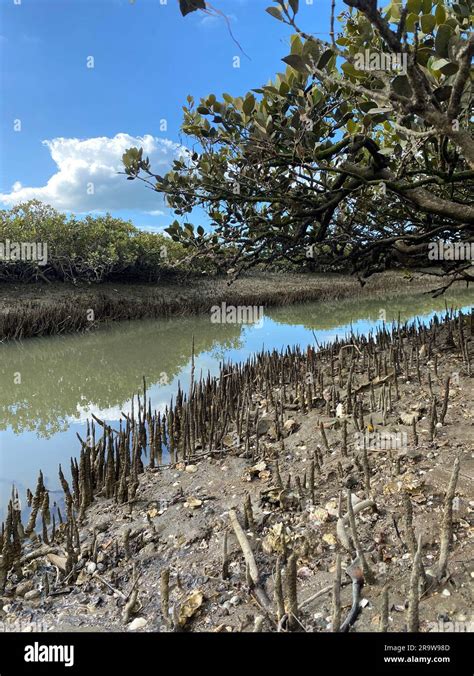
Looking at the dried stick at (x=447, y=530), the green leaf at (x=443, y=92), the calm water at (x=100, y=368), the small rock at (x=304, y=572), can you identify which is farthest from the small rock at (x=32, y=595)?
the green leaf at (x=443, y=92)

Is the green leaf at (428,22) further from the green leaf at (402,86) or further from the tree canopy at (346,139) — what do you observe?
the green leaf at (402,86)

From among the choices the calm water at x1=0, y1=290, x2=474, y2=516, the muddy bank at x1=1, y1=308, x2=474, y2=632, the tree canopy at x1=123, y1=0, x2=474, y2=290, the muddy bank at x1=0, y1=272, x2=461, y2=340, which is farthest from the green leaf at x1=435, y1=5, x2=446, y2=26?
the muddy bank at x1=0, y1=272, x2=461, y2=340

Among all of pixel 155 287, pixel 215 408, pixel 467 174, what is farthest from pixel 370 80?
pixel 155 287

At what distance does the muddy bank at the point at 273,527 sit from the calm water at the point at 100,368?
114 cm

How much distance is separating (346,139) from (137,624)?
3.52 meters

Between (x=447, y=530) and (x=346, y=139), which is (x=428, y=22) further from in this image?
(x=447, y=530)

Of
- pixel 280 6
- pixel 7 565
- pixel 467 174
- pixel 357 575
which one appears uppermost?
pixel 280 6

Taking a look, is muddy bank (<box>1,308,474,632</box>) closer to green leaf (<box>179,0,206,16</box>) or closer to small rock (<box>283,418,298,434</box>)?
small rock (<box>283,418,298,434</box>)

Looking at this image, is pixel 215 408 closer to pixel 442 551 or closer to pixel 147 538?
pixel 147 538

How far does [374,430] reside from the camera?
3.53m

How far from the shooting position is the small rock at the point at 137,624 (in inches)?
81.1

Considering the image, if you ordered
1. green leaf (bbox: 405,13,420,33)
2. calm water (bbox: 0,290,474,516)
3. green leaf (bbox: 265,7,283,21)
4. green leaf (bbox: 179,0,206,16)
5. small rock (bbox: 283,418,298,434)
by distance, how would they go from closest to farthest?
green leaf (bbox: 179,0,206,16) < green leaf (bbox: 265,7,283,21) < green leaf (bbox: 405,13,420,33) < small rock (bbox: 283,418,298,434) < calm water (bbox: 0,290,474,516)

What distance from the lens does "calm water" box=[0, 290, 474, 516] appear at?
16.5 feet

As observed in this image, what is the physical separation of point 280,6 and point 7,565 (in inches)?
135
